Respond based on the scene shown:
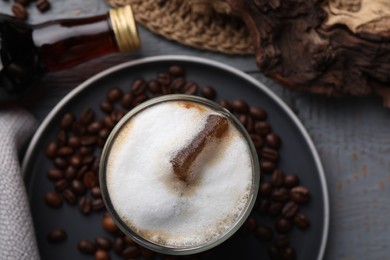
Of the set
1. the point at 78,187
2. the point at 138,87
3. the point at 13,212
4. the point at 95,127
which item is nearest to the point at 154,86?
the point at 138,87

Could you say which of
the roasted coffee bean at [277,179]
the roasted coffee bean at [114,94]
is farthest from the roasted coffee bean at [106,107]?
the roasted coffee bean at [277,179]

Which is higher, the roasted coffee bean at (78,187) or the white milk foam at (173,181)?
the white milk foam at (173,181)

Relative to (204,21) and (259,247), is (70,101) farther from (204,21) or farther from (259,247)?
(259,247)

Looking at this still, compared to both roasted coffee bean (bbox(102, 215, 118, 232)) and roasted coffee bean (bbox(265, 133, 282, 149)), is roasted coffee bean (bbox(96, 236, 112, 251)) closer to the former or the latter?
roasted coffee bean (bbox(102, 215, 118, 232))

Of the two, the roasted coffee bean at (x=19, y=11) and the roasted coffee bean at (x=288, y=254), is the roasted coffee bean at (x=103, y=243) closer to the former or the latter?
the roasted coffee bean at (x=288, y=254)

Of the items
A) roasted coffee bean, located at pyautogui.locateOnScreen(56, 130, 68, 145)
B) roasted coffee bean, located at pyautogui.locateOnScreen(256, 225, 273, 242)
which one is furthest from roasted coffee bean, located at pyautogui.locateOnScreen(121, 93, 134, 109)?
roasted coffee bean, located at pyautogui.locateOnScreen(256, 225, 273, 242)
